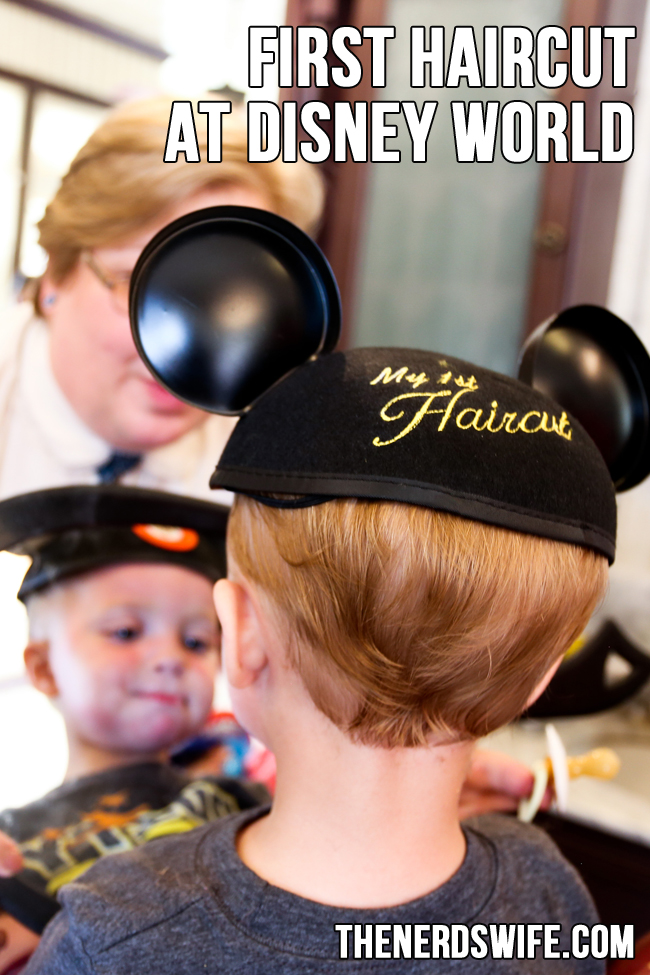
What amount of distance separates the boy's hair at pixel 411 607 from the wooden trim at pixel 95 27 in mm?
486

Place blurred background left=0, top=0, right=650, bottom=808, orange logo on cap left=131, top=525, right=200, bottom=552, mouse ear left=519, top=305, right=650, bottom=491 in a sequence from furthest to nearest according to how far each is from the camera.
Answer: blurred background left=0, top=0, right=650, bottom=808
orange logo on cap left=131, top=525, right=200, bottom=552
mouse ear left=519, top=305, right=650, bottom=491

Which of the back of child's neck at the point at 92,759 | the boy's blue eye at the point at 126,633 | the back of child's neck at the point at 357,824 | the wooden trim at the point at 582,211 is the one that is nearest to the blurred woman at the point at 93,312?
the boy's blue eye at the point at 126,633

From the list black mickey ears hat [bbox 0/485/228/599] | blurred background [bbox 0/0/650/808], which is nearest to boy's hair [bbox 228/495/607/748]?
black mickey ears hat [bbox 0/485/228/599]

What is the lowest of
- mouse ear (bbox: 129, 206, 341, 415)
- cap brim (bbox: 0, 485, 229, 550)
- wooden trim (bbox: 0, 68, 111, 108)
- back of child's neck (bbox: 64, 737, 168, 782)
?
back of child's neck (bbox: 64, 737, 168, 782)

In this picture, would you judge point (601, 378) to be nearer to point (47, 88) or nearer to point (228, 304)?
point (228, 304)

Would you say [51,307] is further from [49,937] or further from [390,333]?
[390,333]

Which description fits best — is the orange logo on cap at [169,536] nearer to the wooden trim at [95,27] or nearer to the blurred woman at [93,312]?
the blurred woman at [93,312]

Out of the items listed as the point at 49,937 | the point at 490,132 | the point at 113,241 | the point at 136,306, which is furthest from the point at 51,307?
the point at 490,132

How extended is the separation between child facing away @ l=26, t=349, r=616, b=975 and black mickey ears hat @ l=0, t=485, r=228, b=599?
228mm

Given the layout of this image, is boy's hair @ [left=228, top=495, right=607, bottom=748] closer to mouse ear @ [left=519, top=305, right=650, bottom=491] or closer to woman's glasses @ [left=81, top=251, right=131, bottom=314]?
mouse ear @ [left=519, top=305, right=650, bottom=491]

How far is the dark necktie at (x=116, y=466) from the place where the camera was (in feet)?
2.57

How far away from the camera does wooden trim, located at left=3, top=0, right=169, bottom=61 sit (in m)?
0.71

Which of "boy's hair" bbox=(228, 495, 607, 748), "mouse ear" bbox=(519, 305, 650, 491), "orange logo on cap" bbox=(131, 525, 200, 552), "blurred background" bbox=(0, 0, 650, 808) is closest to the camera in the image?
"boy's hair" bbox=(228, 495, 607, 748)

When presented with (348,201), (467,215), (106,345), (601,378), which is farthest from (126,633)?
(467,215)
